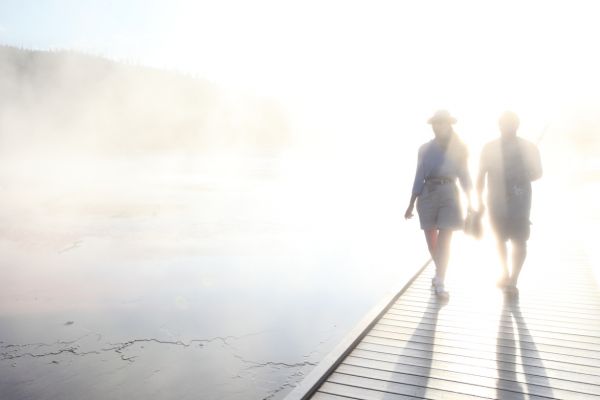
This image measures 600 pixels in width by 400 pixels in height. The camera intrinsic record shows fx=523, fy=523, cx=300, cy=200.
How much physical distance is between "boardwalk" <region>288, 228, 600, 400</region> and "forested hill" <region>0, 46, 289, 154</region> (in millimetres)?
41134

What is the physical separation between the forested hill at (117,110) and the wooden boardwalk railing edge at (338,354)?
40.7 meters

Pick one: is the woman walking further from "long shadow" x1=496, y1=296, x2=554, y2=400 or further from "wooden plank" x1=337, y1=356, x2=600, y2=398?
"wooden plank" x1=337, y1=356, x2=600, y2=398

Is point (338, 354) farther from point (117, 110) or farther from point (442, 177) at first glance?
point (117, 110)

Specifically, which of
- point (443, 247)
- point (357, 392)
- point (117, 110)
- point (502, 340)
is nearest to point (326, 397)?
point (357, 392)

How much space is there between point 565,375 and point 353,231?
12.1 metres

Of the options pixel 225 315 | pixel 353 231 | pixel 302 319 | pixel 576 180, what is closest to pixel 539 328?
pixel 302 319

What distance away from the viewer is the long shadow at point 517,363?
116 inches

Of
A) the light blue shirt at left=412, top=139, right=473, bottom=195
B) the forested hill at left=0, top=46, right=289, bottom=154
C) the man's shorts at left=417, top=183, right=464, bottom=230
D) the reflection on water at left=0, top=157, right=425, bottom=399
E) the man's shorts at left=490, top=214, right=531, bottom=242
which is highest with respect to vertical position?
the forested hill at left=0, top=46, right=289, bottom=154

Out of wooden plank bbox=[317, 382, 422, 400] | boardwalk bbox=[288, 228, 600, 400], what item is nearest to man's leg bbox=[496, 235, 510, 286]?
boardwalk bbox=[288, 228, 600, 400]

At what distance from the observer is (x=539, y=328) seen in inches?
158

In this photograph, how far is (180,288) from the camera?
8.89 meters

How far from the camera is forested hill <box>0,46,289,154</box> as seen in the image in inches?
1848

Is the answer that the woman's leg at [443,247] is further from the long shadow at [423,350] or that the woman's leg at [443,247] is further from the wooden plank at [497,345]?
the wooden plank at [497,345]

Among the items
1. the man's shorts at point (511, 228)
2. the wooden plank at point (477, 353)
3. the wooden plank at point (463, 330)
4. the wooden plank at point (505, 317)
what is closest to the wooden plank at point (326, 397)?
the wooden plank at point (477, 353)
